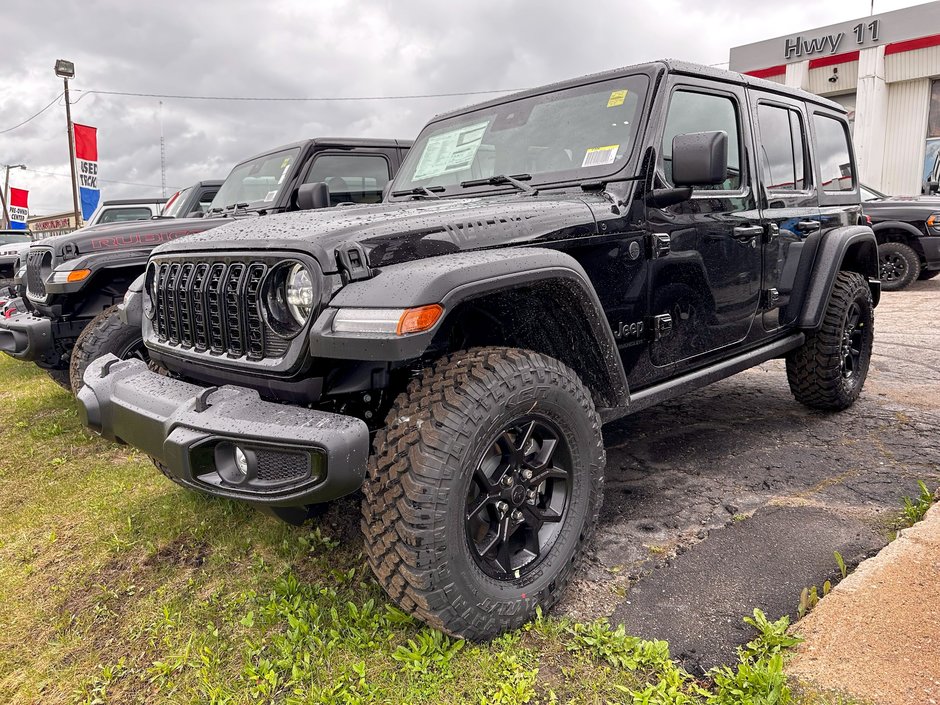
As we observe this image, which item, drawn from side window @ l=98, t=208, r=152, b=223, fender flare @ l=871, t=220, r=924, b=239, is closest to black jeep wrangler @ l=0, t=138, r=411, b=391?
side window @ l=98, t=208, r=152, b=223

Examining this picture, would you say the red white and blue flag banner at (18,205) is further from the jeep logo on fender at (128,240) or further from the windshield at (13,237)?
the jeep logo on fender at (128,240)

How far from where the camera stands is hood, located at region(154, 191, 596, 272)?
6.54 feet

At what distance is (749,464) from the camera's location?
3.50m

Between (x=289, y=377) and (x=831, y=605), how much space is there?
1.83m

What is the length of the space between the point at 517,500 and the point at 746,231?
1.97 metres

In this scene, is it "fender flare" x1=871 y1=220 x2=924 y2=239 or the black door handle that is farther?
"fender flare" x1=871 y1=220 x2=924 y2=239

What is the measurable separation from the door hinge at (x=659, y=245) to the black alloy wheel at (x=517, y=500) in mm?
952

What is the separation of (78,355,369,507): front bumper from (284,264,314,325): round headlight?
0.92ft

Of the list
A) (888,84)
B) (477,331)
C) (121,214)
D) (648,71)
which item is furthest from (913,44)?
(477,331)

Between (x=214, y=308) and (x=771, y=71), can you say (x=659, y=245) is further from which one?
(x=771, y=71)

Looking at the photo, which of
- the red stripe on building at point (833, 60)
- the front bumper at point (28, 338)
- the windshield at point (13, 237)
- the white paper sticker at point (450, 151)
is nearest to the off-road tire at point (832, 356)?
the white paper sticker at point (450, 151)

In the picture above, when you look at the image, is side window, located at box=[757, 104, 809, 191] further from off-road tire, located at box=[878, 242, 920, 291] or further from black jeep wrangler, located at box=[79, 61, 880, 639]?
off-road tire, located at box=[878, 242, 920, 291]

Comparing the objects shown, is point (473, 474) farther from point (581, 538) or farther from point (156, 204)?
point (156, 204)

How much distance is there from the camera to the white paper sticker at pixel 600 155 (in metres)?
2.75
